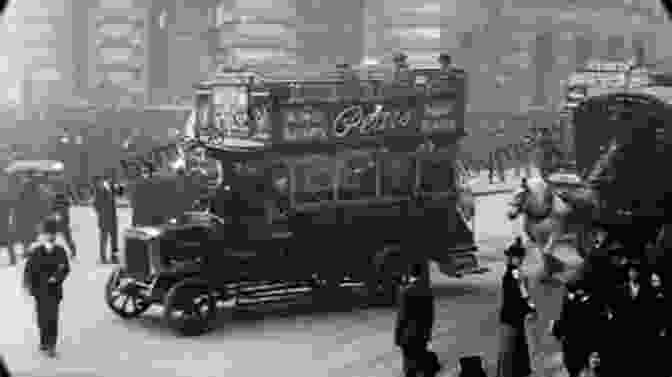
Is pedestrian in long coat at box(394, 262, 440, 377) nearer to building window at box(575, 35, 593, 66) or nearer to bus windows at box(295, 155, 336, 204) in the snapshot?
bus windows at box(295, 155, 336, 204)

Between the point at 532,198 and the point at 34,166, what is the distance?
238 cm

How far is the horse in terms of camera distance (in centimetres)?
542

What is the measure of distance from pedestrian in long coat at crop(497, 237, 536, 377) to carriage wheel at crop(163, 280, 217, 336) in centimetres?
138

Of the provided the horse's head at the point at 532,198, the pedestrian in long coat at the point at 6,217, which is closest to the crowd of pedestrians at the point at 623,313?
the horse's head at the point at 532,198

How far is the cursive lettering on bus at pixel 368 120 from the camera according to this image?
5.79 m

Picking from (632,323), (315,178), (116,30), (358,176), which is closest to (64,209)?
(116,30)

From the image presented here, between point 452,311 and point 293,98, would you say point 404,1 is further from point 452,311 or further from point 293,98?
point 452,311

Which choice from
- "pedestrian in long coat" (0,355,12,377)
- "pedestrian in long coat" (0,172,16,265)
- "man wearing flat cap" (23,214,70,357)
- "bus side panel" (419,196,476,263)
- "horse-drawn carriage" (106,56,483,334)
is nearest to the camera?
"pedestrian in long coat" (0,355,12,377)

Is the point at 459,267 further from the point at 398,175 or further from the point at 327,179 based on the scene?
the point at 327,179

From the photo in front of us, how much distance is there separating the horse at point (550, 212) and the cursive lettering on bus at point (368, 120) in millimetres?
722

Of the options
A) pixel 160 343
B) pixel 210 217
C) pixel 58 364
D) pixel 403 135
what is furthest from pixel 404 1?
pixel 58 364

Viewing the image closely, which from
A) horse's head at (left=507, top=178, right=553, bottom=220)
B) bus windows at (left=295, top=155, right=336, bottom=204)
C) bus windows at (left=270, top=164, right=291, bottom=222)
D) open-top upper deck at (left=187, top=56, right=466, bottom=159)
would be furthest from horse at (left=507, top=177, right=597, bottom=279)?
bus windows at (left=270, top=164, right=291, bottom=222)

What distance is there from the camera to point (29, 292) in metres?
5.33

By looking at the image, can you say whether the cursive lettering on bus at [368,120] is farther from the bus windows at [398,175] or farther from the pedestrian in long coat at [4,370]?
the pedestrian in long coat at [4,370]
